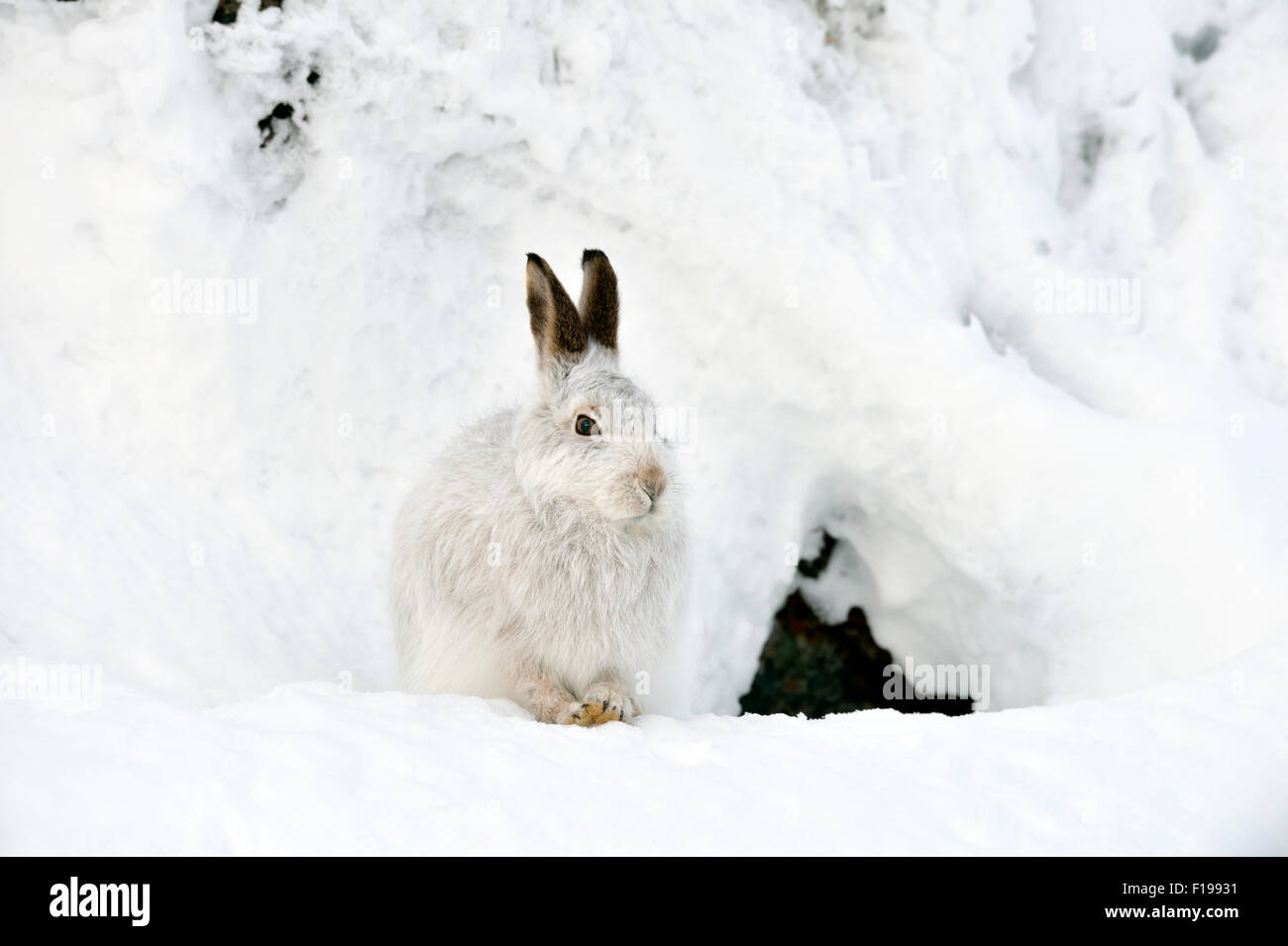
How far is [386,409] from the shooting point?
216 inches

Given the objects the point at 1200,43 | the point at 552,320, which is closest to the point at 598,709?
the point at 552,320

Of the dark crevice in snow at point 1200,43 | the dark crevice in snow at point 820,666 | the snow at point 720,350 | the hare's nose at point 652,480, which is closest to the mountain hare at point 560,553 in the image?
the hare's nose at point 652,480

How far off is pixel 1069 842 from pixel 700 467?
3.42 metres

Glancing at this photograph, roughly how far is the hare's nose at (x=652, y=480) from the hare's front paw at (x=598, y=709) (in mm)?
684

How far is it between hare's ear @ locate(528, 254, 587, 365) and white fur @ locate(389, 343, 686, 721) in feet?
0.15

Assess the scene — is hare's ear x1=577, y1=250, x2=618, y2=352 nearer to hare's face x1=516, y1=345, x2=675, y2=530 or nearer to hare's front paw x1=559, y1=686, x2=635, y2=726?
hare's face x1=516, y1=345, x2=675, y2=530

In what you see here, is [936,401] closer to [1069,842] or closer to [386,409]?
[386,409]

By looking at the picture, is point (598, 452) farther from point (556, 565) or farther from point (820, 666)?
point (820, 666)

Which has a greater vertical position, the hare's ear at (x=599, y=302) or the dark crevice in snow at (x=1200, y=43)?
the dark crevice in snow at (x=1200, y=43)

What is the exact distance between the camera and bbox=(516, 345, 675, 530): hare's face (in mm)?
3613

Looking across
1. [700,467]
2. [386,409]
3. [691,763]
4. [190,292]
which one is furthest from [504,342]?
[691,763]

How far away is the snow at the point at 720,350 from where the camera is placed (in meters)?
3.55

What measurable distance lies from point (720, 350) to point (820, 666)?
2.01 m

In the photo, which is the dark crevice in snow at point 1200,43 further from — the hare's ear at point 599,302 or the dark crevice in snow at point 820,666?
the hare's ear at point 599,302
